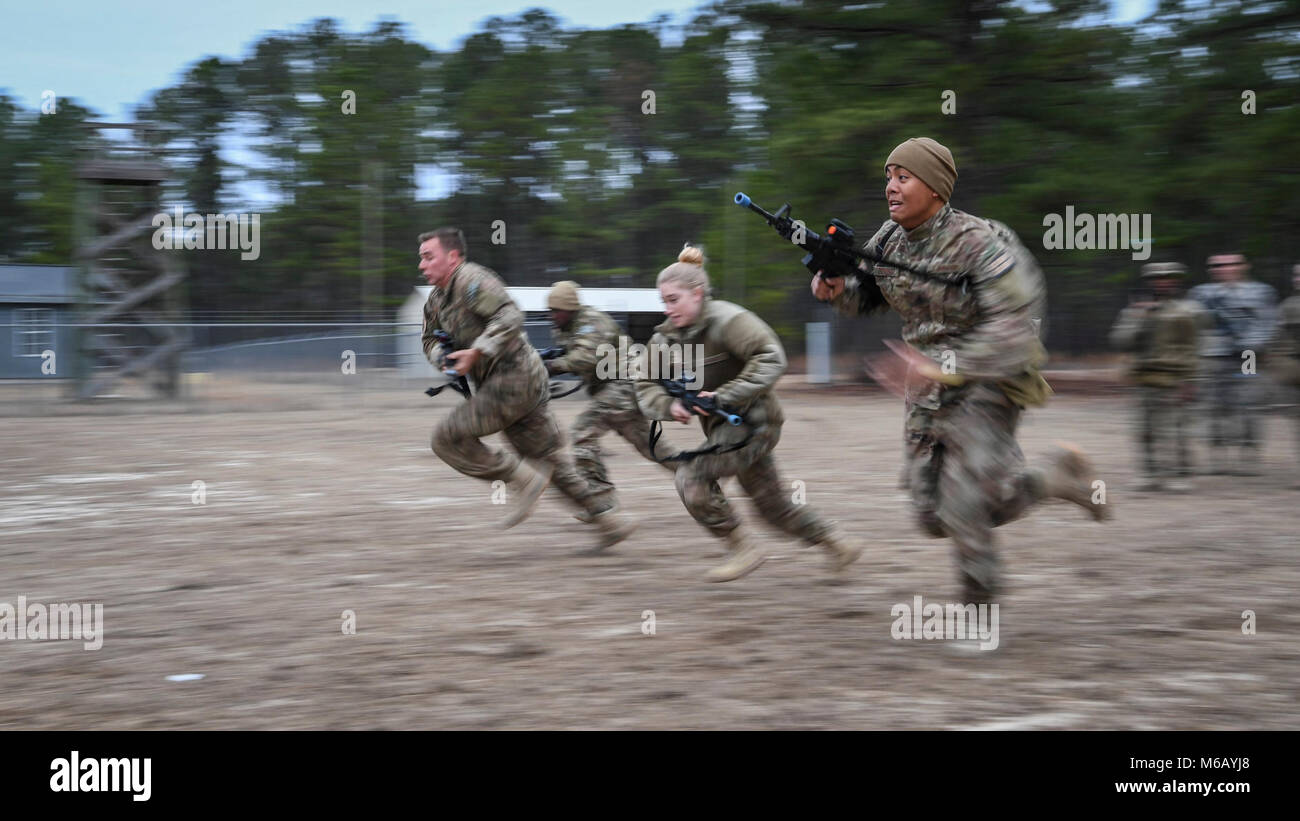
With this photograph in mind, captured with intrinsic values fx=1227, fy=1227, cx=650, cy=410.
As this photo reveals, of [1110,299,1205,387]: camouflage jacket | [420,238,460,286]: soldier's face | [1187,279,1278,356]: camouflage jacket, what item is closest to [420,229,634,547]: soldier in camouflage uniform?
[420,238,460,286]: soldier's face

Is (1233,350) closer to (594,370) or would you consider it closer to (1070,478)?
(594,370)

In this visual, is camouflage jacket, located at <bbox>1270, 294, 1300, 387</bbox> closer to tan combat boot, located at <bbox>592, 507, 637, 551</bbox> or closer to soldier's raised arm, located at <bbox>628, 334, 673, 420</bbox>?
tan combat boot, located at <bbox>592, 507, 637, 551</bbox>

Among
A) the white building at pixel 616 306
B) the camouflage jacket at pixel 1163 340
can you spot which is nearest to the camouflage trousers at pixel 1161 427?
the camouflage jacket at pixel 1163 340

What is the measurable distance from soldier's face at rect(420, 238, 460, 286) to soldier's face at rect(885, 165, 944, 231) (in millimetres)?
3016

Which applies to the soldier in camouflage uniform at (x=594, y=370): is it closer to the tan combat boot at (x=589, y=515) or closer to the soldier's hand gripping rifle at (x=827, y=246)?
the tan combat boot at (x=589, y=515)

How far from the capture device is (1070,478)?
5457 millimetres

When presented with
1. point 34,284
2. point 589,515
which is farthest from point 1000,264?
point 34,284

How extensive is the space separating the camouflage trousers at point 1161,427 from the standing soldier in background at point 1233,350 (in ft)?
3.06

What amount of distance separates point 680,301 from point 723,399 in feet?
1.73

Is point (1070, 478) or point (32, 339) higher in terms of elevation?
point (32, 339)

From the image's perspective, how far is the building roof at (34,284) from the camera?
39.0 meters

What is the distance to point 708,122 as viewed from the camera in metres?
48.6
